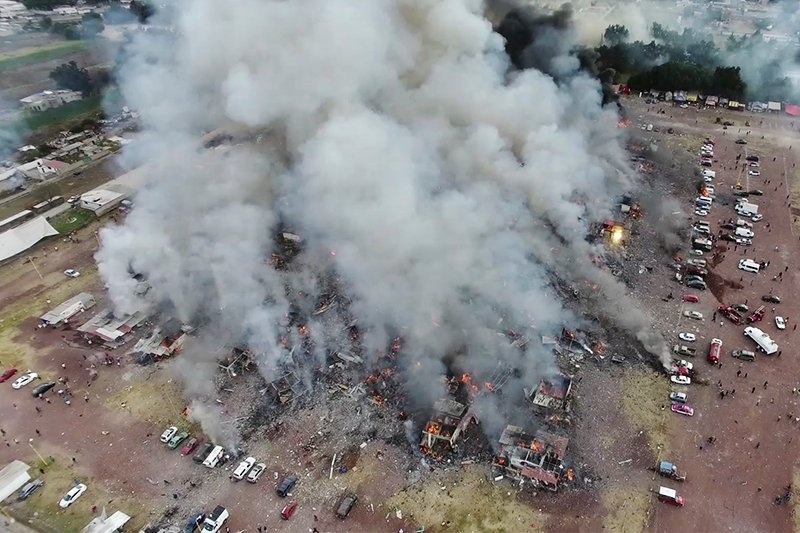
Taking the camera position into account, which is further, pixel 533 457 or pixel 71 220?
pixel 71 220

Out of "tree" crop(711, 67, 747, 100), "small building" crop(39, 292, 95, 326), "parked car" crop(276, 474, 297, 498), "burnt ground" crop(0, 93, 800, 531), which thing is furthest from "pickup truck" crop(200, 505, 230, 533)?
"tree" crop(711, 67, 747, 100)

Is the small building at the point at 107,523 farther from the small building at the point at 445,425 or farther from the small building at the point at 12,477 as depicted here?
the small building at the point at 445,425

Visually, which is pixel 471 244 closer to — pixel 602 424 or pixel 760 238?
pixel 602 424

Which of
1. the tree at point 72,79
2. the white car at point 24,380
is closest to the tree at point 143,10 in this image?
the tree at point 72,79

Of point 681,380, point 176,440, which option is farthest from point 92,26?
point 681,380

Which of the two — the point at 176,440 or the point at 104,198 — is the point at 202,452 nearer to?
the point at 176,440
